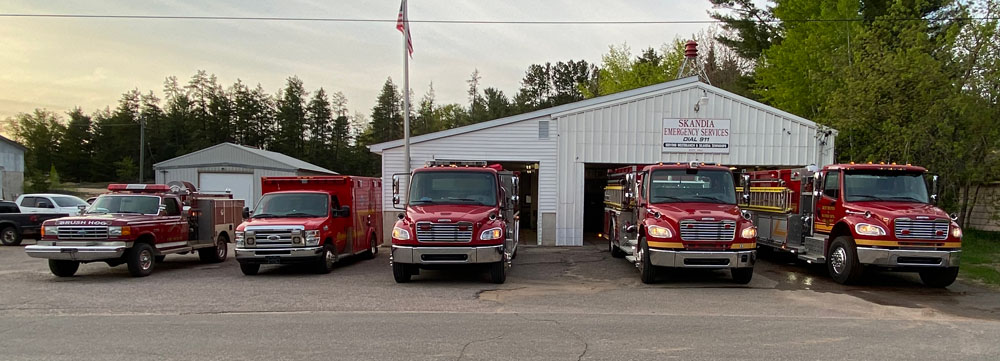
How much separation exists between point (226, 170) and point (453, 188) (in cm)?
2922

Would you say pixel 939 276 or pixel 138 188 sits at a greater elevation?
pixel 138 188

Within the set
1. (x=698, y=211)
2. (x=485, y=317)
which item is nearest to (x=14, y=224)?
(x=485, y=317)

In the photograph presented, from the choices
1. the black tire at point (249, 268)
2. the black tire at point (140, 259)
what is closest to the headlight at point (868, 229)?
the black tire at point (249, 268)

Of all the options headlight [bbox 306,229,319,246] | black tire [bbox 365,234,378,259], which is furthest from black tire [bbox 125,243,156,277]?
black tire [bbox 365,234,378,259]

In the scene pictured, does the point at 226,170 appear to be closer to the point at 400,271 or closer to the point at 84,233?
the point at 84,233

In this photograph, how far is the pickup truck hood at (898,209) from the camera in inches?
440

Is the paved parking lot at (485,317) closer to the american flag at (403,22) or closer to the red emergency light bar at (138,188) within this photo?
the red emergency light bar at (138,188)

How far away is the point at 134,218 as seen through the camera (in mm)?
13156

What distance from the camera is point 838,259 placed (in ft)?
39.5

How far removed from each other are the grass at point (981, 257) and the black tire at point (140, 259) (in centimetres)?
1808

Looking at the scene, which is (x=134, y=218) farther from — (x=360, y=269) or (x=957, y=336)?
(x=957, y=336)

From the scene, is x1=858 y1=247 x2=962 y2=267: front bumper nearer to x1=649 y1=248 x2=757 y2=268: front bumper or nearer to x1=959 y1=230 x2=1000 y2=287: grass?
x1=959 y1=230 x2=1000 y2=287: grass

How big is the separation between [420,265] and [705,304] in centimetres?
521

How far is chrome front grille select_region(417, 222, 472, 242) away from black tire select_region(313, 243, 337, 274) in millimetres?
3179
